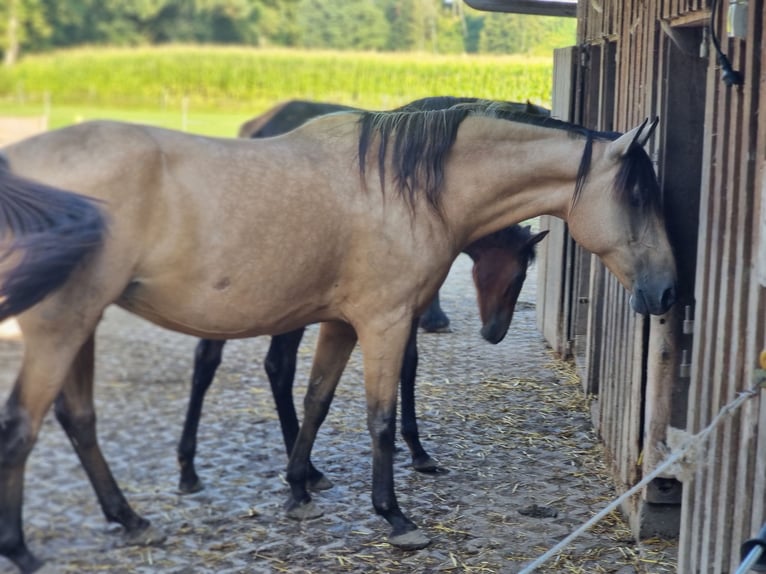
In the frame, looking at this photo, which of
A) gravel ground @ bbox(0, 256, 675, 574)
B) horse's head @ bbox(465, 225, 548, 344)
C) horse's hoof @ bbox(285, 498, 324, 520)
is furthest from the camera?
horse's head @ bbox(465, 225, 548, 344)

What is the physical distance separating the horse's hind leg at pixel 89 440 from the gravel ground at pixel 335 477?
10 centimetres

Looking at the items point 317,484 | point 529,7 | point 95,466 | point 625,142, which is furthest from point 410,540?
point 529,7

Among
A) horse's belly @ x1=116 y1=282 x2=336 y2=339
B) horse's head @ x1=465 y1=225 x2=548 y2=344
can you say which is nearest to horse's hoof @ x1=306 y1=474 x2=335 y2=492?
horse's belly @ x1=116 y1=282 x2=336 y2=339

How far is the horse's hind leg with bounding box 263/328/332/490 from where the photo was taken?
4676mm

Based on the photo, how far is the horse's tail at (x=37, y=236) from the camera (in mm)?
3201

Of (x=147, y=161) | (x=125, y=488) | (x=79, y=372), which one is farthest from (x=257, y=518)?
(x=147, y=161)

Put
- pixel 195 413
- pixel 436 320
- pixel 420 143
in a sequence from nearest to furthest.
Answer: pixel 420 143, pixel 195 413, pixel 436 320

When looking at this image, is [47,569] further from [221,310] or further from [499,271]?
[499,271]

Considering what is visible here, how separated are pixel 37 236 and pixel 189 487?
1734 mm

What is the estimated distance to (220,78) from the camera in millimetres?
4660

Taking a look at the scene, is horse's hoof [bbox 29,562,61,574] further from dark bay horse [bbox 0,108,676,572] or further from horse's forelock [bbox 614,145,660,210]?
horse's forelock [bbox 614,145,660,210]

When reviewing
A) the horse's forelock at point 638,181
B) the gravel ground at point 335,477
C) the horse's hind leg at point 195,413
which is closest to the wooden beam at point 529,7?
the gravel ground at point 335,477

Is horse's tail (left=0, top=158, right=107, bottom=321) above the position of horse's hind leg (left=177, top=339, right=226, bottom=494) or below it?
above

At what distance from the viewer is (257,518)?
13.8ft
